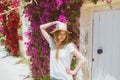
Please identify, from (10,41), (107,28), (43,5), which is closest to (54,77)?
(107,28)

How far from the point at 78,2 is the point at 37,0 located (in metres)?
1.17

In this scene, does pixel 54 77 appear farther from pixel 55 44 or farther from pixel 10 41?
pixel 10 41

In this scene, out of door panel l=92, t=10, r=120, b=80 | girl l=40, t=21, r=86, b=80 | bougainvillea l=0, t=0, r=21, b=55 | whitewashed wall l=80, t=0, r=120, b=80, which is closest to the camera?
girl l=40, t=21, r=86, b=80

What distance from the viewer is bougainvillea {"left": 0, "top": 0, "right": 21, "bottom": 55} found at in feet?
38.8

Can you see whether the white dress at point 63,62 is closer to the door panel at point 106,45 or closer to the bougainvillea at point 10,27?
the door panel at point 106,45

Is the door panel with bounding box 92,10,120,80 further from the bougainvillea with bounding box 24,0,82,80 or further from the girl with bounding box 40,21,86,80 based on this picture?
the girl with bounding box 40,21,86,80

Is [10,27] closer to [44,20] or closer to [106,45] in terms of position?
[44,20]

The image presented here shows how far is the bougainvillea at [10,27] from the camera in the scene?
38.8ft

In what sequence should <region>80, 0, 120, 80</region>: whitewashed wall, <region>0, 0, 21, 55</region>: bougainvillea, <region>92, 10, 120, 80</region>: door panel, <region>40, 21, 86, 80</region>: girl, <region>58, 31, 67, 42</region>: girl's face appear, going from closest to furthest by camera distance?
<region>40, 21, 86, 80</region>: girl → <region>58, 31, 67, 42</region>: girl's face → <region>92, 10, 120, 80</region>: door panel → <region>80, 0, 120, 80</region>: whitewashed wall → <region>0, 0, 21, 55</region>: bougainvillea

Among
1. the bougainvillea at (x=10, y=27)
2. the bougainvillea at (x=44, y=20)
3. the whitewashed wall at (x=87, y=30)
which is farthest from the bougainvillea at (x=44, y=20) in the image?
the bougainvillea at (x=10, y=27)

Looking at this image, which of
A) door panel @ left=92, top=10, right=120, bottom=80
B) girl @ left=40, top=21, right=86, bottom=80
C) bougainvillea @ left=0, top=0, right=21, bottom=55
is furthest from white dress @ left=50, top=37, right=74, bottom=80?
bougainvillea @ left=0, top=0, right=21, bottom=55

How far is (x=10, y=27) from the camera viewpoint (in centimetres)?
1216

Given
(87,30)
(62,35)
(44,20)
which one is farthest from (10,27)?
(62,35)

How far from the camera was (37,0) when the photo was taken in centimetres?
761
